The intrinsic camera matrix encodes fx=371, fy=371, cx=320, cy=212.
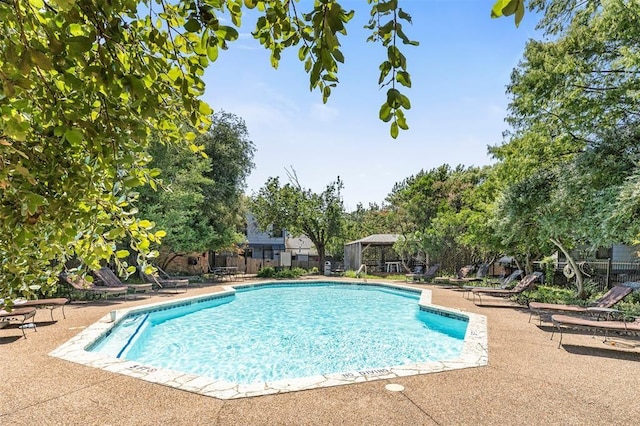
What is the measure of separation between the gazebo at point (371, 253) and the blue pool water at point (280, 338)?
44.0ft

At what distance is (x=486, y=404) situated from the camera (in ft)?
15.5

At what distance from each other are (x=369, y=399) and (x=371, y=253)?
3170cm

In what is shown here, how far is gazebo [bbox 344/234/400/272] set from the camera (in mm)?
29281

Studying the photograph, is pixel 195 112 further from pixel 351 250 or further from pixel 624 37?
pixel 351 250

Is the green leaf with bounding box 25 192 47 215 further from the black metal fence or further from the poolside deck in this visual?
the black metal fence

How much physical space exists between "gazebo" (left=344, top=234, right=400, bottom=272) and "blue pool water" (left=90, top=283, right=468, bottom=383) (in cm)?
1340

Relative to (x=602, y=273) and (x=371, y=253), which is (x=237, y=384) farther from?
(x=371, y=253)

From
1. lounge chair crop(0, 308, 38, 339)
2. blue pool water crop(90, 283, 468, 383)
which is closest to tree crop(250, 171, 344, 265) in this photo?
blue pool water crop(90, 283, 468, 383)

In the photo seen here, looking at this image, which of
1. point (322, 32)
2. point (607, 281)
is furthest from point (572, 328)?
point (322, 32)

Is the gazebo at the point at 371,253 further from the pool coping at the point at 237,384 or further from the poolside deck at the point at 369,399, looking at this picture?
the poolside deck at the point at 369,399

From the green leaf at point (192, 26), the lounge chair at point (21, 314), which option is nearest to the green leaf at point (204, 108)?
the green leaf at point (192, 26)

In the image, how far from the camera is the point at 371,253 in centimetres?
3619

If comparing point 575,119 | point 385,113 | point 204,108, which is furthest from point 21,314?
point 575,119

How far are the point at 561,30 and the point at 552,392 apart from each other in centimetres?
1168
